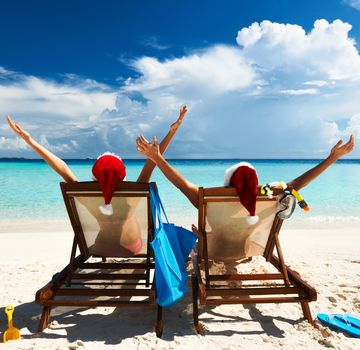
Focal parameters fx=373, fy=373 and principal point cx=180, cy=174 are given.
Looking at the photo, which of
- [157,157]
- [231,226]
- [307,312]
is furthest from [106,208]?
[307,312]

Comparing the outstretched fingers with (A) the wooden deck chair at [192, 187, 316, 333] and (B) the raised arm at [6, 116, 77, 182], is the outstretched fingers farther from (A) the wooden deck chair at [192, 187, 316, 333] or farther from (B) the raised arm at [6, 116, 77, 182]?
(A) the wooden deck chair at [192, 187, 316, 333]

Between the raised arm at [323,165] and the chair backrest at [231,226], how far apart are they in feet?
0.90

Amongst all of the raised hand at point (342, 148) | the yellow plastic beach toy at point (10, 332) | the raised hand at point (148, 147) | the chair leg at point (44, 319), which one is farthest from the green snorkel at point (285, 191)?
the yellow plastic beach toy at point (10, 332)

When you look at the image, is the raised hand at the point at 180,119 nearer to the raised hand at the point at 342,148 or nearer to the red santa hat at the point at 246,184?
the red santa hat at the point at 246,184

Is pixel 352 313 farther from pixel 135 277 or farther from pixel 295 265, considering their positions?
pixel 135 277

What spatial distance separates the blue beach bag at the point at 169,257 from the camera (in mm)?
2812

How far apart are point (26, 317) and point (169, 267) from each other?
4.42 ft

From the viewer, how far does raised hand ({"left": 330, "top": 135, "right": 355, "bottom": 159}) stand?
324cm

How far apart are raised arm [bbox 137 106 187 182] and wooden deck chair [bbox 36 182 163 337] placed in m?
0.20

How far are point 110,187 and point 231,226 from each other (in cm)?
110

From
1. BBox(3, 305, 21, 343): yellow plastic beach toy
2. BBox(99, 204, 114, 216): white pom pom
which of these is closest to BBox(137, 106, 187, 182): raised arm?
BBox(99, 204, 114, 216): white pom pom

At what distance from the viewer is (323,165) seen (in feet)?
10.5

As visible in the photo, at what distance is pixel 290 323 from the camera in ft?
9.91

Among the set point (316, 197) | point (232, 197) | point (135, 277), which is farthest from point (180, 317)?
point (316, 197)
